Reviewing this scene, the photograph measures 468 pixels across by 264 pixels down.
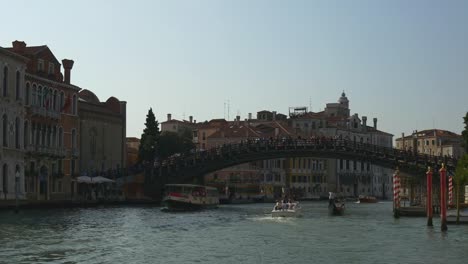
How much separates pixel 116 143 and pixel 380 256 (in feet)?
139

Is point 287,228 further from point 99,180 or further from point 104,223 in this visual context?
point 99,180

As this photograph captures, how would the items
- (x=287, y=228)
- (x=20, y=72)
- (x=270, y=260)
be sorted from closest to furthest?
(x=270, y=260), (x=287, y=228), (x=20, y=72)

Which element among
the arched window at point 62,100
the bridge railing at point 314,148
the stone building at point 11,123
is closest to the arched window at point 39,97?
the arched window at point 62,100

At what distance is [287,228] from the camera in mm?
32406

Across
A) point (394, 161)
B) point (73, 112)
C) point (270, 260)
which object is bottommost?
point (270, 260)

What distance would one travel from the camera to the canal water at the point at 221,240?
71.4ft

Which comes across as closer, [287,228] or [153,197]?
[287,228]

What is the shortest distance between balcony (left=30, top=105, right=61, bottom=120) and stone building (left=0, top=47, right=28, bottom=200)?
1939 millimetres

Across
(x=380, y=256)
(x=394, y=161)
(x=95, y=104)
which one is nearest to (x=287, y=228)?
(x=380, y=256)

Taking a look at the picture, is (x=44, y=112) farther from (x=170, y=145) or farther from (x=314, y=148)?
(x=170, y=145)

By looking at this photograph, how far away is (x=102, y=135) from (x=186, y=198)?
48.4 feet

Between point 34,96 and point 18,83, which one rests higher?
point 18,83

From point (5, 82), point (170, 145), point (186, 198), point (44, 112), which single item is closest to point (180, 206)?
point (186, 198)

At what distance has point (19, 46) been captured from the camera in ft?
158
